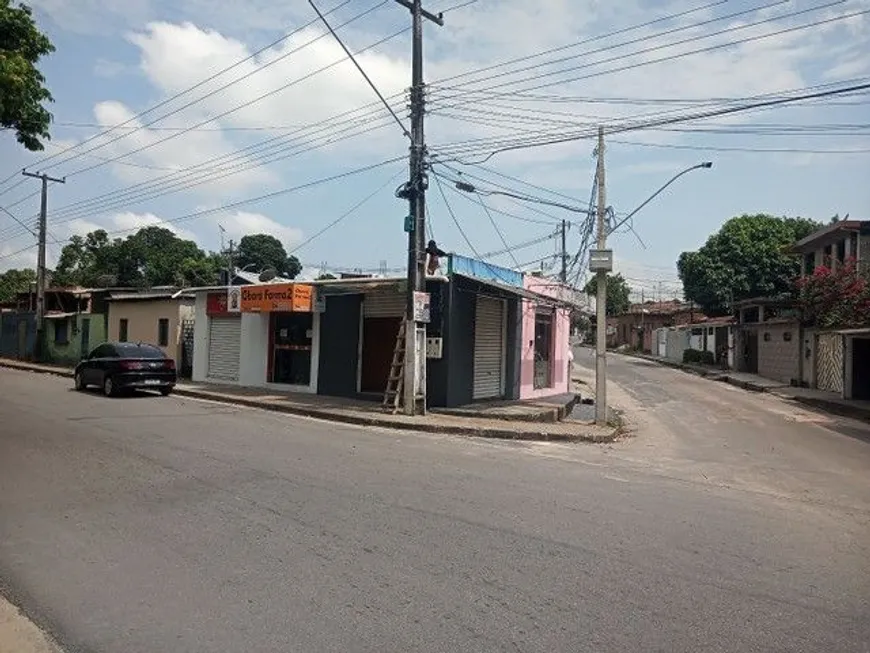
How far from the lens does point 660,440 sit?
14875 millimetres

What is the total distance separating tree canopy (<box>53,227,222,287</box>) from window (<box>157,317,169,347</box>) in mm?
25396

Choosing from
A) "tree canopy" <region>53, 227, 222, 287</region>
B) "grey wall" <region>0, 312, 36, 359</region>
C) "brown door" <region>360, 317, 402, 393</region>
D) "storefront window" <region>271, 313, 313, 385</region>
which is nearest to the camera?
"brown door" <region>360, 317, 402, 393</region>

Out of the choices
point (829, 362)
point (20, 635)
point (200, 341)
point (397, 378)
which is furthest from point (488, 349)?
point (20, 635)

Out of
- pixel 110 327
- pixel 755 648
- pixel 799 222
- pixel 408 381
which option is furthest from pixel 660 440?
pixel 799 222

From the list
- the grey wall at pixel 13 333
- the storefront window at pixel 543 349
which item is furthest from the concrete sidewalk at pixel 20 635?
the grey wall at pixel 13 333

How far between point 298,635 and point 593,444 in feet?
34.8

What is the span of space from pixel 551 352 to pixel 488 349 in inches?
197

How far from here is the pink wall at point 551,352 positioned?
22.2 meters

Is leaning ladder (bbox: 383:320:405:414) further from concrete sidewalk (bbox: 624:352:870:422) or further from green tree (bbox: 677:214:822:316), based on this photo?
green tree (bbox: 677:214:822:316)

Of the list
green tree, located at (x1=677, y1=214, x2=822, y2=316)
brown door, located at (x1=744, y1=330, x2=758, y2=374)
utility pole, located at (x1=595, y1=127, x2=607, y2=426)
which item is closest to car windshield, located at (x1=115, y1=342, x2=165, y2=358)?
utility pole, located at (x1=595, y1=127, x2=607, y2=426)

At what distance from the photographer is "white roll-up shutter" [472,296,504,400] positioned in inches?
780

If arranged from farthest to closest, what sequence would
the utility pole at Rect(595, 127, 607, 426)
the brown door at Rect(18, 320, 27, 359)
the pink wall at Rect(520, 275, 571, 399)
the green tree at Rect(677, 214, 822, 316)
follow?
the green tree at Rect(677, 214, 822, 316), the brown door at Rect(18, 320, 27, 359), the pink wall at Rect(520, 275, 571, 399), the utility pole at Rect(595, 127, 607, 426)

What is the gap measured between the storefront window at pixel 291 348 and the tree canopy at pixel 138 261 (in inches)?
1292

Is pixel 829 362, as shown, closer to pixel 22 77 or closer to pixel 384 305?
pixel 384 305
